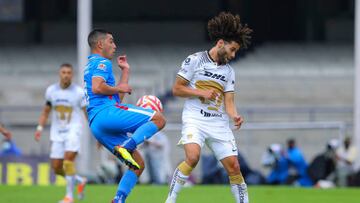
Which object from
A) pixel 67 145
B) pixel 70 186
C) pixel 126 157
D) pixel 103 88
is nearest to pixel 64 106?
pixel 67 145

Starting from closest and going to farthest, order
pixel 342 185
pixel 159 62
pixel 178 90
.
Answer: pixel 178 90
pixel 342 185
pixel 159 62

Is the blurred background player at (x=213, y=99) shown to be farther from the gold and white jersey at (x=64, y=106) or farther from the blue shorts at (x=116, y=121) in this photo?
the gold and white jersey at (x=64, y=106)

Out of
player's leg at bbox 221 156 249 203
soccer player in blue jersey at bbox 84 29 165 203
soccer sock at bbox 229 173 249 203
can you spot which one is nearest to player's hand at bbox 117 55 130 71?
soccer player in blue jersey at bbox 84 29 165 203

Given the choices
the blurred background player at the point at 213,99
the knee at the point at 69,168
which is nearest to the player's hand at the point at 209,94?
the blurred background player at the point at 213,99

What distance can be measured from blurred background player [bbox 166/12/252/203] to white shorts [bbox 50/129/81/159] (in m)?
4.45

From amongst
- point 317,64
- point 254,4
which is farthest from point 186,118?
point 254,4

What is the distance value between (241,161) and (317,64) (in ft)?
28.9

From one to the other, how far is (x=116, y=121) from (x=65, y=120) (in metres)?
4.80

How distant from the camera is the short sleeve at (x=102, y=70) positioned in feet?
38.9

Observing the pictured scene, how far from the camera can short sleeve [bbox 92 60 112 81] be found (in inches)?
467

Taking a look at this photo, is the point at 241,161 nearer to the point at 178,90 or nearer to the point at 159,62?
the point at 159,62

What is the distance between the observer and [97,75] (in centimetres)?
1184

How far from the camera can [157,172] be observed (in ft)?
77.5

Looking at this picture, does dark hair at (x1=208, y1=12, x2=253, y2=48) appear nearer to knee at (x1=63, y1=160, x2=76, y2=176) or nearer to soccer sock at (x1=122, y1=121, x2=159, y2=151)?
soccer sock at (x1=122, y1=121, x2=159, y2=151)
